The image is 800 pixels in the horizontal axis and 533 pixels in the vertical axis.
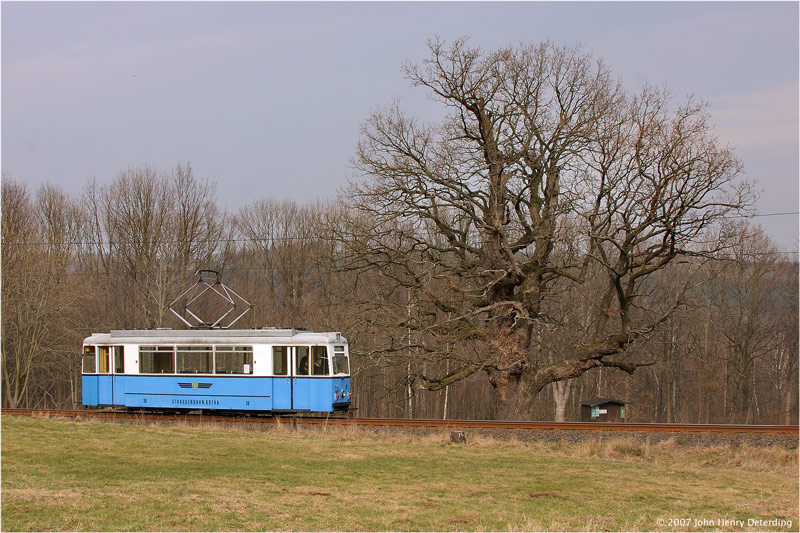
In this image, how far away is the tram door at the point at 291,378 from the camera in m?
21.3

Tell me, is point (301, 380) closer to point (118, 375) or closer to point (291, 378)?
point (291, 378)

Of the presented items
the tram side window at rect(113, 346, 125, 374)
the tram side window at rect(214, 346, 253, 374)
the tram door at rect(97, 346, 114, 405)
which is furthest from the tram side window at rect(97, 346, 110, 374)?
the tram side window at rect(214, 346, 253, 374)

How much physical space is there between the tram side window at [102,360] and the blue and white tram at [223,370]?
0.03 metres

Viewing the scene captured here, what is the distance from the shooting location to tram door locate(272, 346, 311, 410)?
21.3m

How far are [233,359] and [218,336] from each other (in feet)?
2.67

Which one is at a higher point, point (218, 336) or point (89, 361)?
point (218, 336)

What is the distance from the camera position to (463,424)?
20172mm

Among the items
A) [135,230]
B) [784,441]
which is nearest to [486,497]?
[784,441]

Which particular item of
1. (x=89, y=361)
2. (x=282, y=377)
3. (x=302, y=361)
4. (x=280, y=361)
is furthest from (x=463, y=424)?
(x=89, y=361)

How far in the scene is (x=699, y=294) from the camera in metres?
45.6

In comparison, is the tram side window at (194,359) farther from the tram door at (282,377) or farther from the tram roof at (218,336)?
the tram door at (282,377)

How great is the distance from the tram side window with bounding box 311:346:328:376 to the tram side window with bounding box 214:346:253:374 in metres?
1.85

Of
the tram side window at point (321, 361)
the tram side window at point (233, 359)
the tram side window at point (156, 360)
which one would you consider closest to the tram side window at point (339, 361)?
the tram side window at point (321, 361)

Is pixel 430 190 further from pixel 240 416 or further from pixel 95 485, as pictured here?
pixel 95 485
